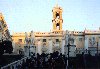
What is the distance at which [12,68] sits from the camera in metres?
27.9

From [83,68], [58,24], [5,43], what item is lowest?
[83,68]

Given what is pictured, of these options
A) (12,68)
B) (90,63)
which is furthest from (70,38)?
(12,68)

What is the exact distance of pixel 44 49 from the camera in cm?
8169

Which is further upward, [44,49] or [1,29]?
[1,29]

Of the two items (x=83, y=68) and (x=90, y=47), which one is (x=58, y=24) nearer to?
(x=90, y=47)

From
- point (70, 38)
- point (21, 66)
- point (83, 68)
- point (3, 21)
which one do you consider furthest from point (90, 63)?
point (3, 21)

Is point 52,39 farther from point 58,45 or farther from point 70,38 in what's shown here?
point 70,38

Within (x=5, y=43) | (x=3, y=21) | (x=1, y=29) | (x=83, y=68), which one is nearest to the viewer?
(x=83, y=68)

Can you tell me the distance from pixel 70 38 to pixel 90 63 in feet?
37.8

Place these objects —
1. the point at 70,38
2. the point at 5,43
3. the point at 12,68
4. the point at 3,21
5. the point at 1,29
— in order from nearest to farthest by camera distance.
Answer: the point at 12,68
the point at 5,43
the point at 70,38
the point at 1,29
the point at 3,21

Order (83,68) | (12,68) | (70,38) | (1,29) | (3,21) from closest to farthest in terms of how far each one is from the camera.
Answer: (12,68)
(83,68)
(70,38)
(1,29)
(3,21)

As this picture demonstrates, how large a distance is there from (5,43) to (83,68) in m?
8.90

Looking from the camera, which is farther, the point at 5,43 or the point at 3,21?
the point at 3,21

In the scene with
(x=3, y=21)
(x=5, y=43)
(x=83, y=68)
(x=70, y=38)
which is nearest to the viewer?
(x=83, y=68)
